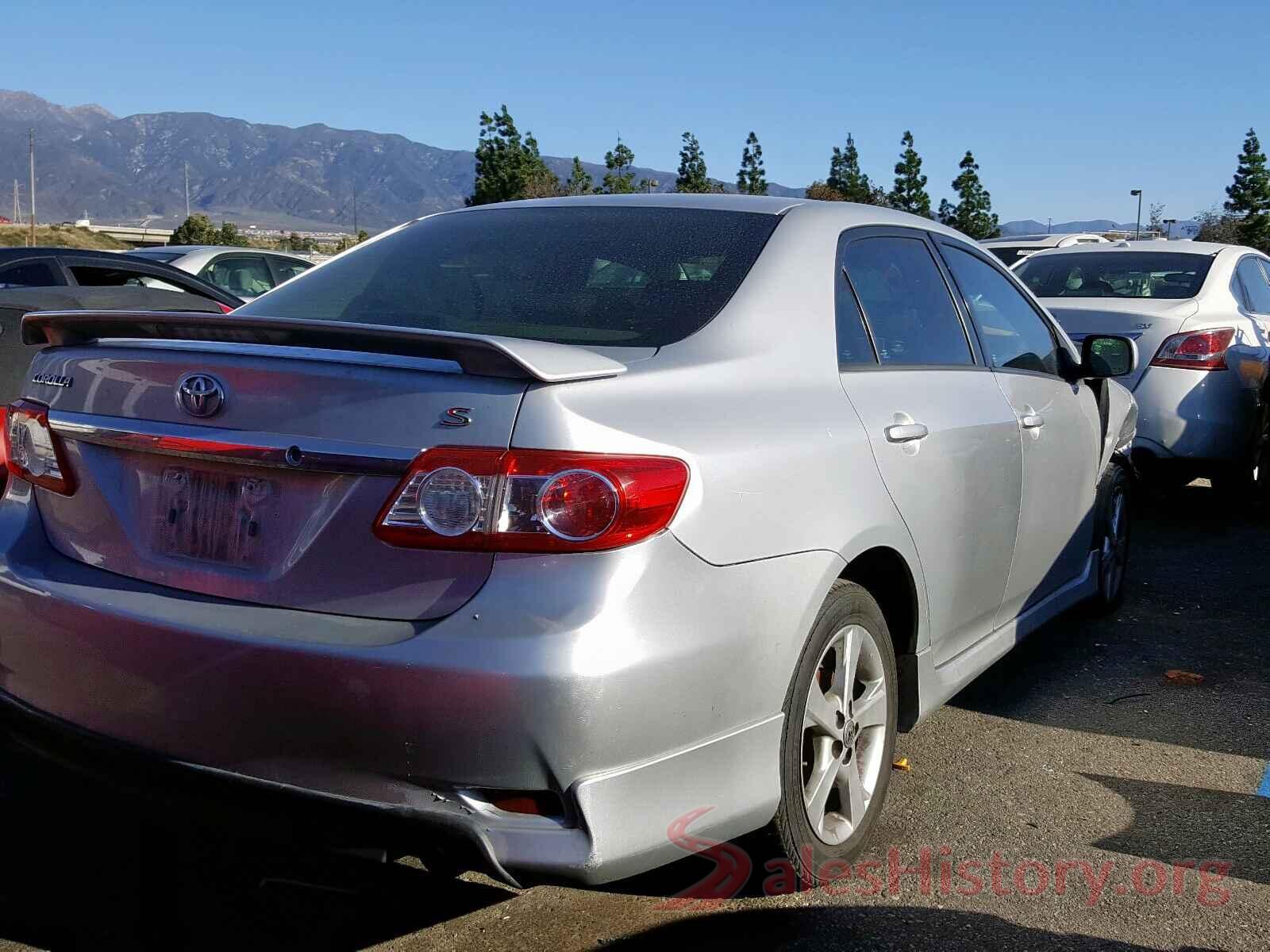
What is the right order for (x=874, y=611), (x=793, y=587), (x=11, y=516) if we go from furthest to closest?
(x=874, y=611), (x=11, y=516), (x=793, y=587)

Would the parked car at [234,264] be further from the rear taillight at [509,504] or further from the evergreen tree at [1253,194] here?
the evergreen tree at [1253,194]

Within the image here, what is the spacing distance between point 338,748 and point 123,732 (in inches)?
20.1

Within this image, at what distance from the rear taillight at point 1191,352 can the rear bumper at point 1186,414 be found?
1.3 inches

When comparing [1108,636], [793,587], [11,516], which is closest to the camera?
[793,587]

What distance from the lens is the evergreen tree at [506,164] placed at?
52.4 m

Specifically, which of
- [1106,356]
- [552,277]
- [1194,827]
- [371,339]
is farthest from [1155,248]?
[371,339]

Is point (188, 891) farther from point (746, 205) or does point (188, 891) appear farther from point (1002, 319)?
point (1002, 319)

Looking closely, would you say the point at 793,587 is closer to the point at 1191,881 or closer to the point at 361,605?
the point at 361,605

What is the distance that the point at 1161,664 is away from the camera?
5.05 m

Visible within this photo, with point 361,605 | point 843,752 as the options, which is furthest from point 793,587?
point 361,605

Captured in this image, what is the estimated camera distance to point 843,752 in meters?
3.06

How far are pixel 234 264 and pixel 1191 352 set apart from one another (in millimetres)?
8836

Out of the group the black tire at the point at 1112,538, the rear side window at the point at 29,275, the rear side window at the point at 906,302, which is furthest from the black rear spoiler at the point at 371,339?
the rear side window at the point at 29,275

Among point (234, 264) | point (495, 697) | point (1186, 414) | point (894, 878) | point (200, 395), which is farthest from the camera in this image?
point (234, 264)
